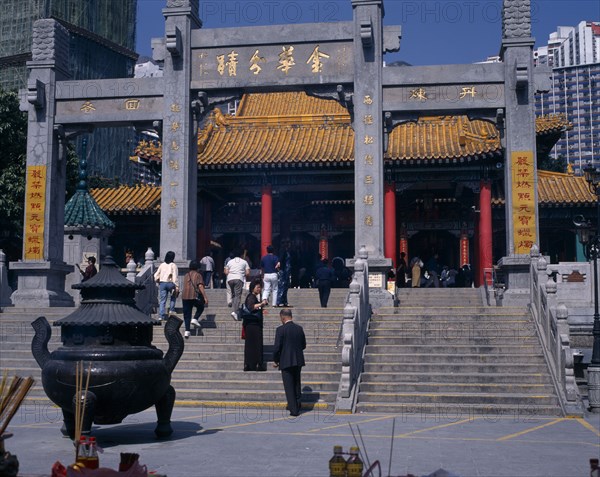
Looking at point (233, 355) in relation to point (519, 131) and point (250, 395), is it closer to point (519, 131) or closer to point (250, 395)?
point (250, 395)

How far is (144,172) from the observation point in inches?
2953

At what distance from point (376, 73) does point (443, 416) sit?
913cm

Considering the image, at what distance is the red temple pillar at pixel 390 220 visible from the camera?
24062 mm

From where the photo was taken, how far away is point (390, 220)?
24.4m

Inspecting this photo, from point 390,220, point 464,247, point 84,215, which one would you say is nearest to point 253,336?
point 84,215

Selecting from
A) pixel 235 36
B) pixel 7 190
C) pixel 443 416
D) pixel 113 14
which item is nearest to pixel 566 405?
pixel 443 416

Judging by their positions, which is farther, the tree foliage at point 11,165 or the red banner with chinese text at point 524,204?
the tree foliage at point 11,165

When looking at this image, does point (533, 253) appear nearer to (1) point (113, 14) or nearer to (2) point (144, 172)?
Result: (1) point (113, 14)

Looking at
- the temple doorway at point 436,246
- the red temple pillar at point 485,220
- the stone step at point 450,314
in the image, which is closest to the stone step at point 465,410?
the stone step at point 450,314

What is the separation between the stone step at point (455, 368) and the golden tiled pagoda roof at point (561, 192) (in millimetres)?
13872

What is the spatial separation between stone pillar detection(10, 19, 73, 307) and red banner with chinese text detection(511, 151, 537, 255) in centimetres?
1020

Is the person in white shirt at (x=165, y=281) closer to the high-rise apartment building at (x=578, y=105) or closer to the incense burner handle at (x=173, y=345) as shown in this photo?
the incense burner handle at (x=173, y=345)

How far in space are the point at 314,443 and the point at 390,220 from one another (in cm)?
1662

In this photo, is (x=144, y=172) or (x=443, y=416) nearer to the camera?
(x=443, y=416)
